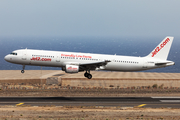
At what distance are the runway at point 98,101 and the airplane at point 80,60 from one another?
7.16 meters

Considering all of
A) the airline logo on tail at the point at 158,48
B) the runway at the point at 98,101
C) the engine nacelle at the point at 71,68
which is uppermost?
the airline logo on tail at the point at 158,48

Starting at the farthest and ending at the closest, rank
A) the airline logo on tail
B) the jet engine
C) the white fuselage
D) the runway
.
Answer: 1. the airline logo on tail
2. the jet engine
3. the white fuselage
4. the runway

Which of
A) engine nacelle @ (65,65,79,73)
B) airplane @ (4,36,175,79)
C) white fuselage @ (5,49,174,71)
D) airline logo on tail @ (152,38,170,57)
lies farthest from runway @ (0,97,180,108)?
airline logo on tail @ (152,38,170,57)

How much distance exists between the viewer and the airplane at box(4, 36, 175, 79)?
55.5 metres

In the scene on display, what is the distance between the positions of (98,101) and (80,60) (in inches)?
430

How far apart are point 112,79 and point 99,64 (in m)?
18.6

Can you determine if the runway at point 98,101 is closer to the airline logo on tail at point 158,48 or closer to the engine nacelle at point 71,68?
the engine nacelle at point 71,68

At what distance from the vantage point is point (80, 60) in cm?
5728

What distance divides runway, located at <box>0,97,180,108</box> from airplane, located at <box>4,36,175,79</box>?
7.16 metres

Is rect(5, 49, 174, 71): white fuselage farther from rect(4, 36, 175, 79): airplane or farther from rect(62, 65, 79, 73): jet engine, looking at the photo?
rect(62, 65, 79, 73): jet engine

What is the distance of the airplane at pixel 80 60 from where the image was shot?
55.5m

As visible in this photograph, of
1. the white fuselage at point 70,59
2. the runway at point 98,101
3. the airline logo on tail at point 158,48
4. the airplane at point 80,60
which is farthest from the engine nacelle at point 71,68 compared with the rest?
the airline logo on tail at point 158,48

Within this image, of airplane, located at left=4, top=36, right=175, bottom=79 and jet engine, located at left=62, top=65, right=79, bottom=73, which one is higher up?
airplane, located at left=4, top=36, right=175, bottom=79

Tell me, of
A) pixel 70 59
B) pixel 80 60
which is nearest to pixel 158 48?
pixel 80 60
